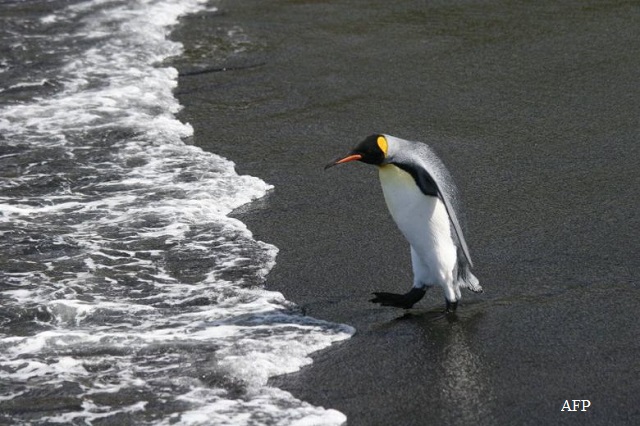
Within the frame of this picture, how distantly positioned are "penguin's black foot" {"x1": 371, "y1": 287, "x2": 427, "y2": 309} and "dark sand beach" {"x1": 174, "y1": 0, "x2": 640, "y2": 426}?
10cm

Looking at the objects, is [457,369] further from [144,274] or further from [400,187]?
[144,274]

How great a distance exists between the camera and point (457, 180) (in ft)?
23.7

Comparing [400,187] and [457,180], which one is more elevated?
[400,187]

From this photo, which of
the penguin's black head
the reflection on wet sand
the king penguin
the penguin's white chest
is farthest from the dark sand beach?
the penguin's black head

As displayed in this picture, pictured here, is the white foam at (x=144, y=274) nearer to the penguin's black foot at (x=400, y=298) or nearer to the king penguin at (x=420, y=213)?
the penguin's black foot at (x=400, y=298)

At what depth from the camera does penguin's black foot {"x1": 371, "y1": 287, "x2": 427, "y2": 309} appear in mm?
5312

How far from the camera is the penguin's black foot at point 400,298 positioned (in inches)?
209

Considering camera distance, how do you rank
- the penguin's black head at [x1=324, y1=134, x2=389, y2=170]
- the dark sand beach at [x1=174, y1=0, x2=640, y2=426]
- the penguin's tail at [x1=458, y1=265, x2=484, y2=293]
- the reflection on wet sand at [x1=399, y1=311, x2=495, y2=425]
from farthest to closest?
the penguin's tail at [x1=458, y1=265, x2=484, y2=293]
the penguin's black head at [x1=324, y1=134, x2=389, y2=170]
the dark sand beach at [x1=174, y1=0, x2=640, y2=426]
the reflection on wet sand at [x1=399, y1=311, x2=495, y2=425]

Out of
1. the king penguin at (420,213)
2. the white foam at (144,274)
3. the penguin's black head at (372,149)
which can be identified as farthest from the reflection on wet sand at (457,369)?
the penguin's black head at (372,149)

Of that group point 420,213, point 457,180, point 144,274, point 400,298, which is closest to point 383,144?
point 420,213

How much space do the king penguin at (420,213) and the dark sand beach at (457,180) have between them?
0.51 feet

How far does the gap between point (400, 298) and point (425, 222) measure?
39 cm

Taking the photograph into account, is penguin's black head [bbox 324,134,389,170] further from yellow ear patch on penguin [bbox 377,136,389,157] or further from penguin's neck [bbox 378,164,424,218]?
penguin's neck [bbox 378,164,424,218]

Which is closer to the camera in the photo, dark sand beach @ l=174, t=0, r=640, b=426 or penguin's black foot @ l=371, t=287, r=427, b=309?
dark sand beach @ l=174, t=0, r=640, b=426
